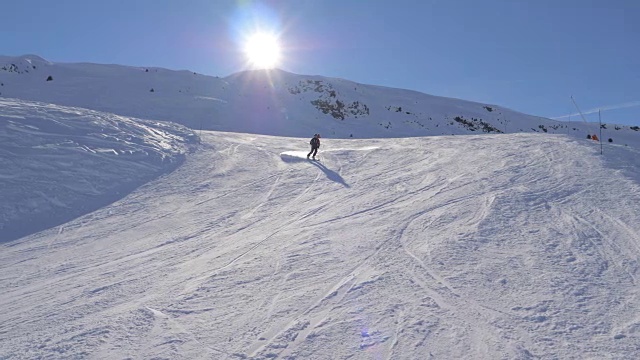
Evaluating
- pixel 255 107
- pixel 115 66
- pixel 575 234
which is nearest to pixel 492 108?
pixel 255 107

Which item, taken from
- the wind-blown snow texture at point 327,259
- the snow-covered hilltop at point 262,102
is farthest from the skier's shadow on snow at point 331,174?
the snow-covered hilltop at point 262,102

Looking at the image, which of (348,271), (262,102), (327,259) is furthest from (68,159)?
(262,102)

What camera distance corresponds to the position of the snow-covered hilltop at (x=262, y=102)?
1168 inches

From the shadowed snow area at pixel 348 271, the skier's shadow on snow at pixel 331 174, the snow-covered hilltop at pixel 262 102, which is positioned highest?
the snow-covered hilltop at pixel 262 102

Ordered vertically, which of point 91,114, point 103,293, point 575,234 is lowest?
point 103,293

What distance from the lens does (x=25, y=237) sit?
980 cm

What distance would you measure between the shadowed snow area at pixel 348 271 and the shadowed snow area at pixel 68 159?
83cm

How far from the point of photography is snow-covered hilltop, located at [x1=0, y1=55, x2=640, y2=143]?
29656mm

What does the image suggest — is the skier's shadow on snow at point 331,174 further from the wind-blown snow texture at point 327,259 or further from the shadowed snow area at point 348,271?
the shadowed snow area at point 348,271

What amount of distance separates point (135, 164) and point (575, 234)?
1248 cm

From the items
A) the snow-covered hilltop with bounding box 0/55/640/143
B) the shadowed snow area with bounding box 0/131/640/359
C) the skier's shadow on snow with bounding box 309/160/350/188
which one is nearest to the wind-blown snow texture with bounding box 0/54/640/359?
the shadowed snow area with bounding box 0/131/640/359

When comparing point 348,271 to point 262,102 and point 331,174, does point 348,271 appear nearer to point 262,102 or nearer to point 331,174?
point 331,174

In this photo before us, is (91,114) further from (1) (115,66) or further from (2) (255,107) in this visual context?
(1) (115,66)

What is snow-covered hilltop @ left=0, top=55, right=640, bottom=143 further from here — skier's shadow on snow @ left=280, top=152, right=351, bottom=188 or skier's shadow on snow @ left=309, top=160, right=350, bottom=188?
skier's shadow on snow @ left=309, top=160, right=350, bottom=188
